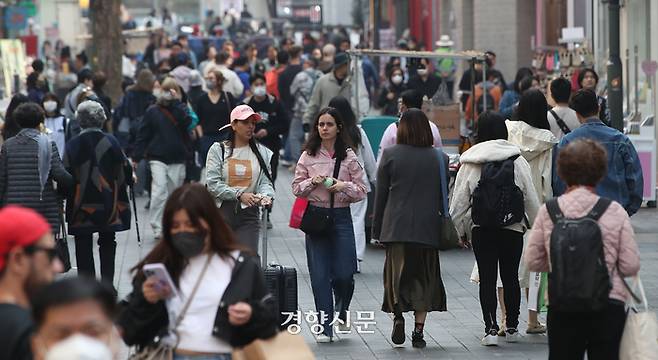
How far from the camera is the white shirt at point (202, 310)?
19.0 ft

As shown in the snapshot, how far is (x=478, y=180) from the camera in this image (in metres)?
10.3

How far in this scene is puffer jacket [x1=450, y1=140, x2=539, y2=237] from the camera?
10250 mm

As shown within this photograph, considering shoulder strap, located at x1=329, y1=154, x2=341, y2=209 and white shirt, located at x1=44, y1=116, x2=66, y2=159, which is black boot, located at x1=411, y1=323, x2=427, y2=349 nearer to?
shoulder strap, located at x1=329, y1=154, x2=341, y2=209

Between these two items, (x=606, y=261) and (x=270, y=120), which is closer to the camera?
(x=606, y=261)

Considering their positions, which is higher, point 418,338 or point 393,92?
point 393,92

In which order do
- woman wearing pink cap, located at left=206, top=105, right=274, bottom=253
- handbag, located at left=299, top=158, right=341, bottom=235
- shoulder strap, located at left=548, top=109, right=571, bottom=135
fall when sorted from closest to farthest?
handbag, located at left=299, top=158, right=341, bottom=235
woman wearing pink cap, located at left=206, top=105, right=274, bottom=253
shoulder strap, located at left=548, top=109, right=571, bottom=135

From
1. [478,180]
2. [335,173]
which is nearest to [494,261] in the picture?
[478,180]

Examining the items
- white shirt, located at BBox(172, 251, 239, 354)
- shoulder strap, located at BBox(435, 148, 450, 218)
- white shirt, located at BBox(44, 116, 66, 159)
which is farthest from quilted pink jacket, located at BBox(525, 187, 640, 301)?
white shirt, located at BBox(44, 116, 66, 159)

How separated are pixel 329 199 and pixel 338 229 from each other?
205 millimetres

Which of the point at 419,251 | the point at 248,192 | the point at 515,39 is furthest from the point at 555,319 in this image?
the point at 515,39

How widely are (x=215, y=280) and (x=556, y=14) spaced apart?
27.2 m

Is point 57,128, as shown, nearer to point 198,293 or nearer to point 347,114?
point 347,114

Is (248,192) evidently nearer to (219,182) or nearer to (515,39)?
(219,182)

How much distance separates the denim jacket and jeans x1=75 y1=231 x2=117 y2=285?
359 centimetres
